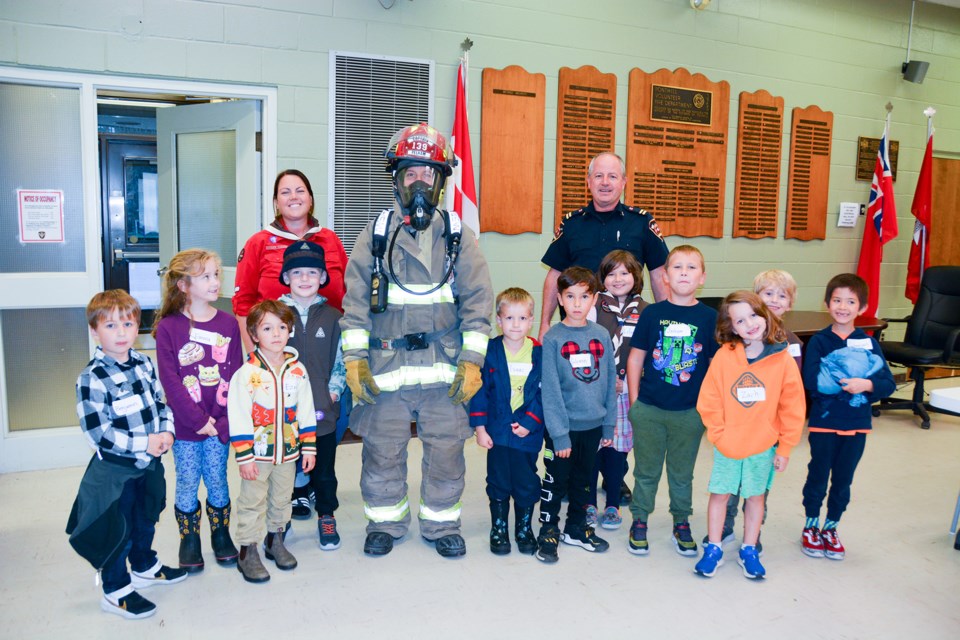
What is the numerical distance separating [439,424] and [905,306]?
521 cm

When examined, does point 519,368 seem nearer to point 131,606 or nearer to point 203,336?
point 203,336

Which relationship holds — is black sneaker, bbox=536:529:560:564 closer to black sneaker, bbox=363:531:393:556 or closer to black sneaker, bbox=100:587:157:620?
black sneaker, bbox=363:531:393:556

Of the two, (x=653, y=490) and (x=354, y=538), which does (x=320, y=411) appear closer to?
(x=354, y=538)

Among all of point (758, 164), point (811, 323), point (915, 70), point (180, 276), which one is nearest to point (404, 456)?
point (180, 276)

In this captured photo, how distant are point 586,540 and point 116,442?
171cm

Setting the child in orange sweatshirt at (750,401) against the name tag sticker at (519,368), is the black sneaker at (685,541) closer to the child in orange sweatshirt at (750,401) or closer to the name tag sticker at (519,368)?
the child in orange sweatshirt at (750,401)

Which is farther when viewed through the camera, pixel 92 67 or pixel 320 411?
pixel 92 67

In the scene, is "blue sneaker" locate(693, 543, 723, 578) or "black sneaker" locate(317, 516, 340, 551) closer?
"blue sneaker" locate(693, 543, 723, 578)

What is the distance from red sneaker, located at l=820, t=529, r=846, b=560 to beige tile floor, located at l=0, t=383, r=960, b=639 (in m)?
0.03

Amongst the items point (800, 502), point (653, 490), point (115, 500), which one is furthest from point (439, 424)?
point (800, 502)

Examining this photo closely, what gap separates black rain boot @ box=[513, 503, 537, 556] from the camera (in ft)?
9.22

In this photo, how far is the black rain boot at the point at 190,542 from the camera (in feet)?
8.49

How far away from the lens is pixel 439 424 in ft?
9.10

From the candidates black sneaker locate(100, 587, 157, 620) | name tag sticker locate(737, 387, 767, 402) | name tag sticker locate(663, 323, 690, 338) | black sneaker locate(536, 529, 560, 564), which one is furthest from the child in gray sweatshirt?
black sneaker locate(100, 587, 157, 620)
